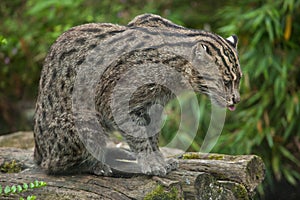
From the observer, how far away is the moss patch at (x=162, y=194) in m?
4.16

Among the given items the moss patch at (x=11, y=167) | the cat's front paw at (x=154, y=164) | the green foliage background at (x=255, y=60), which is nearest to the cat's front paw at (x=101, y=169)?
the cat's front paw at (x=154, y=164)

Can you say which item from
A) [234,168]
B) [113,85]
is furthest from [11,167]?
[234,168]

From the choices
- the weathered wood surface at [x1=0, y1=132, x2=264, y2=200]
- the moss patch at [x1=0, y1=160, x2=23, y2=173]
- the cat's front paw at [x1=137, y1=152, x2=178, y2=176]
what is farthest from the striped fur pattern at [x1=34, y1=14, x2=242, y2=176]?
the moss patch at [x1=0, y1=160, x2=23, y2=173]

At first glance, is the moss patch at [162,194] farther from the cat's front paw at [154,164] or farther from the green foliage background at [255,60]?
the green foliage background at [255,60]

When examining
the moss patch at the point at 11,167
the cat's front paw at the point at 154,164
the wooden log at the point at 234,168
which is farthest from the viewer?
the moss patch at the point at 11,167

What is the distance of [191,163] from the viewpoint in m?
4.70

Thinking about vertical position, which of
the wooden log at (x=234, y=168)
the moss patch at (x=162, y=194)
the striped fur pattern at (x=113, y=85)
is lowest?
the moss patch at (x=162, y=194)

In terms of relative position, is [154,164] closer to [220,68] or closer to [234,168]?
[234,168]

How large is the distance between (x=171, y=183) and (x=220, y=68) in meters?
0.83

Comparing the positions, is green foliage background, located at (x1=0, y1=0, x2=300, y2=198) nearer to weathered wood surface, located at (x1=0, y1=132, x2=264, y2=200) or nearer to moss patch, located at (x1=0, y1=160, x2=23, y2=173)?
weathered wood surface, located at (x1=0, y1=132, x2=264, y2=200)

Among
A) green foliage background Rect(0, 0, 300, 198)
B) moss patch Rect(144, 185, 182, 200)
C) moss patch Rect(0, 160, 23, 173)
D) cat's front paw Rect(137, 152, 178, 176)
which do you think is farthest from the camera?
green foliage background Rect(0, 0, 300, 198)

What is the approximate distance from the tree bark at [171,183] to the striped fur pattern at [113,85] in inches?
4.5

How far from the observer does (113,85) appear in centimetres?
444

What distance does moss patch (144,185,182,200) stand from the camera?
4.16 m
